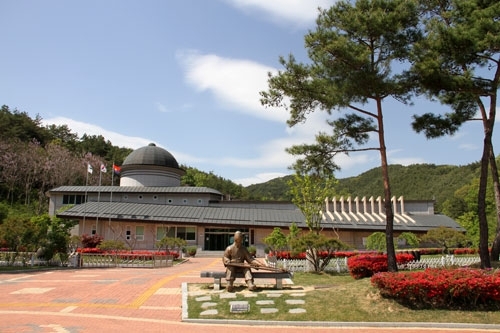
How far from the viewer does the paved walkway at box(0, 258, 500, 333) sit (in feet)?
28.7

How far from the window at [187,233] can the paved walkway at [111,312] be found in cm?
2365

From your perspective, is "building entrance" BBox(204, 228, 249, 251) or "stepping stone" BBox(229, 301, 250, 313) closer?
"stepping stone" BBox(229, 301, 250, 313)

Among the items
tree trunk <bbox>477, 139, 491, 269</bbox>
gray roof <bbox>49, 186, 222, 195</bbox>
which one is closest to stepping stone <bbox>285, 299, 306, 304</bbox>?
tree trunk <bbox>477, 139, 491, 269</bbox>

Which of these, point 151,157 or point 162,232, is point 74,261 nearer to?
point 162,232

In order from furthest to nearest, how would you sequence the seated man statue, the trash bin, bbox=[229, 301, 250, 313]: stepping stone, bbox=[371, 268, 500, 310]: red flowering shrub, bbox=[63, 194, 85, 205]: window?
1. bbox=[63, 194, 85, 205]: window
2. the trash bin
3. the seated man statue
4. bbox=[229, 301, 250, 313]: stepping stone
5. bbox=[371, 268, 500, 310]: red flowering shrub

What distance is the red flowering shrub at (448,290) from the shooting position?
382 inches

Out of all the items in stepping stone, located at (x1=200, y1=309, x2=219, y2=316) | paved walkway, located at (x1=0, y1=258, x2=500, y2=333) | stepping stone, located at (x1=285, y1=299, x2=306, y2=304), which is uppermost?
stepping stone, located at (x1=285, y1=299, x2=306, y2=304)

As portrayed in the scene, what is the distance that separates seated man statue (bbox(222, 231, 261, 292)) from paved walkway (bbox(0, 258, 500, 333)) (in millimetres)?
1629

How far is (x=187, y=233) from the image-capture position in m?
39.2

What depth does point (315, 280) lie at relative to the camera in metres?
15.7

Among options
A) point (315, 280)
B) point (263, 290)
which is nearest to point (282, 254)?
point (315, 280)

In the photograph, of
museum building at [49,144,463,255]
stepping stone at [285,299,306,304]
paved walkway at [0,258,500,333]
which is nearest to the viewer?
paved walkway at [0,258,500,333]

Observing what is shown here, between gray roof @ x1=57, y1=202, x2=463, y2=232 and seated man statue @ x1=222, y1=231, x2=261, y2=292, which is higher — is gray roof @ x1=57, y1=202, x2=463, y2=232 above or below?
above

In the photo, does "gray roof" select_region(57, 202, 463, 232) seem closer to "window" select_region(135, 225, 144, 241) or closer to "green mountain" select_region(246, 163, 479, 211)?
"window" select_region(135, 225, 144, 241)
